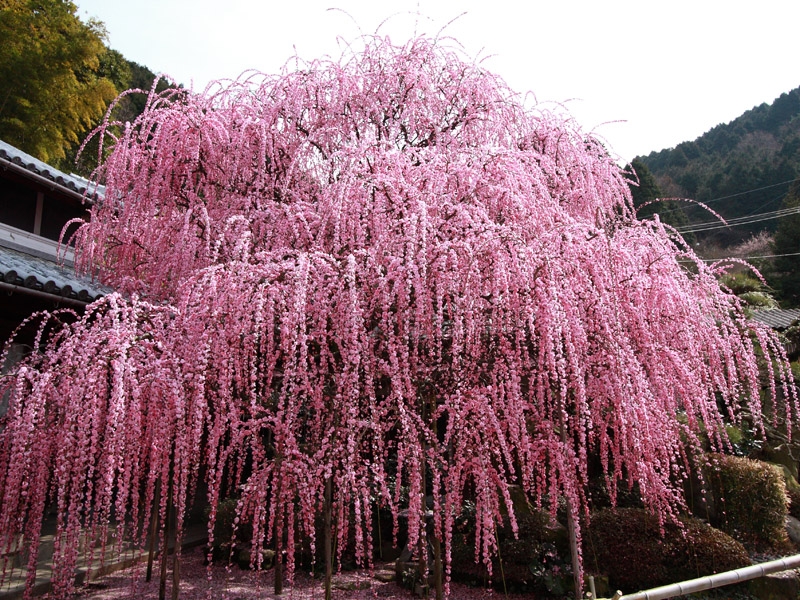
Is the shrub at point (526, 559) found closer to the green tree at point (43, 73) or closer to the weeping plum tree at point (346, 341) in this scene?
the weeping plum tree at point (346, 341)

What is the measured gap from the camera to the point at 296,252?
342 cm

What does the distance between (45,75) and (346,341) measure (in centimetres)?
1627

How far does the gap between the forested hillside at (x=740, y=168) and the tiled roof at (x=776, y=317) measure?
10.6 meters

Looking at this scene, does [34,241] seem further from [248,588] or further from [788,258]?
[788,258]

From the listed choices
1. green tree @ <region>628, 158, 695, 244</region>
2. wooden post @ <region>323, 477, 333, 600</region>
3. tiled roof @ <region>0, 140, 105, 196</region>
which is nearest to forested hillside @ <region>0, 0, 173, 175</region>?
tiled roof @ <region>0, 140, 105, 196</region>

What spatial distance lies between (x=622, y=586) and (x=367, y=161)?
14.9ft

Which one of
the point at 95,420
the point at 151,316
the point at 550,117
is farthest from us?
the point at 550,117

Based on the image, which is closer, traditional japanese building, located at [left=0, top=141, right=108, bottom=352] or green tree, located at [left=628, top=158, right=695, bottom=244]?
traditional japanese building, located at [left=0, top=141, right=108, bottom=352]

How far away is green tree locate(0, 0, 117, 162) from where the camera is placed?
14.5 metres

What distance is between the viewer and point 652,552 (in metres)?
5.12

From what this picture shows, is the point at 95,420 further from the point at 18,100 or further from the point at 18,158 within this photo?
the point at 18,100

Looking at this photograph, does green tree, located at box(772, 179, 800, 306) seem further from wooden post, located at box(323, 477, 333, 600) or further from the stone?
wooden post, located at box(323, 477, 333, 600)

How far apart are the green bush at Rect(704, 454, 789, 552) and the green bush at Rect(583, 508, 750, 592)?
1191 millimetres

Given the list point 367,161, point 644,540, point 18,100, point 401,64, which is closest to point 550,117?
point 401,64
